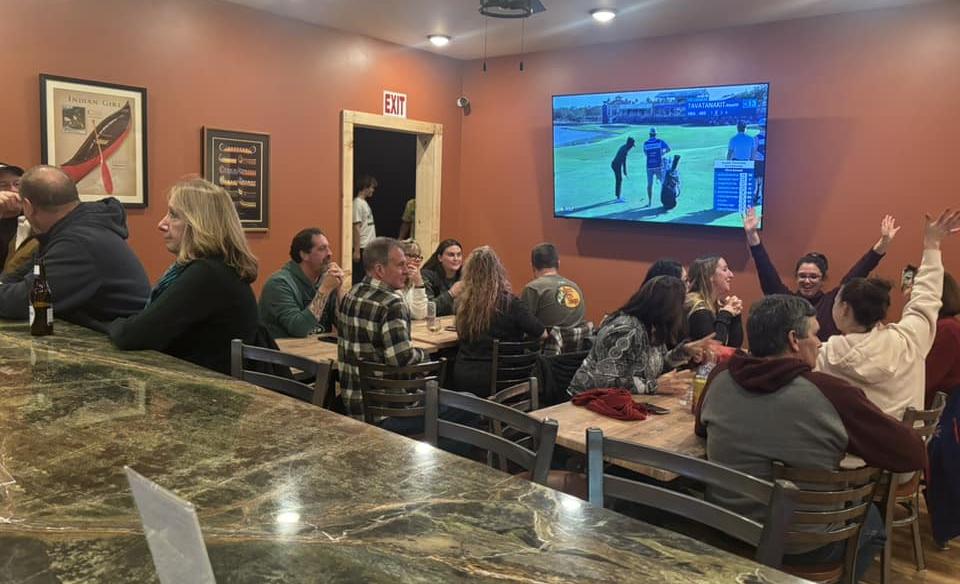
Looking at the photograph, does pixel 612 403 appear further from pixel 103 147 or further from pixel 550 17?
pixel 103 147

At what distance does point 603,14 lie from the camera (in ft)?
16.8

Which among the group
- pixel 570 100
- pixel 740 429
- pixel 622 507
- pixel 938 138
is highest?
pixel 570 100

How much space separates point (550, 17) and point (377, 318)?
10.5 feet

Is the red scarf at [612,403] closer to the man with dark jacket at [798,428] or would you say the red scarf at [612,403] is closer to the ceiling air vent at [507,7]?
the man with dark jacket at [798,428]

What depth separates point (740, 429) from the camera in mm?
2246

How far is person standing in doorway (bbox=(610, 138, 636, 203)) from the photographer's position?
18.9 ft

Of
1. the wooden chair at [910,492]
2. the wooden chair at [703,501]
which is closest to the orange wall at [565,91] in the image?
the wooden chair at [910,492]

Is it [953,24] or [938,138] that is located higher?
[953,24]

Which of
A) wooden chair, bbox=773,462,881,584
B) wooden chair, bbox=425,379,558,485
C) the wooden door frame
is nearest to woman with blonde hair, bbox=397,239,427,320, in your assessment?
the wooden door frame

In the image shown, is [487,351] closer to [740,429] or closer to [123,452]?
[740,429]

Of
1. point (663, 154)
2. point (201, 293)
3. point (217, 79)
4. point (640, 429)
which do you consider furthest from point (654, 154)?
point (201, 293)

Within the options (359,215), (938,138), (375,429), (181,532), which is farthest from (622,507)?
(359,215)

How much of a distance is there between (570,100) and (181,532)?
577 cm

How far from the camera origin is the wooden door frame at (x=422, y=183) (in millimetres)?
6129
